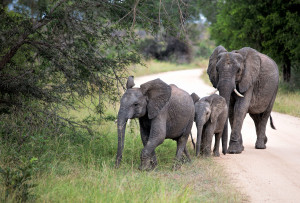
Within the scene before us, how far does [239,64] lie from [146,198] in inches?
193

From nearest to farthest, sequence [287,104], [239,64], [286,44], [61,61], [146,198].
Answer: [146,198], [61,61], [239,64], [287,104], [286,44]

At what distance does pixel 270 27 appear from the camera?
1888 centimetres

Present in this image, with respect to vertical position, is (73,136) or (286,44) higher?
(286,44)

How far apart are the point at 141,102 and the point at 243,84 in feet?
10.9

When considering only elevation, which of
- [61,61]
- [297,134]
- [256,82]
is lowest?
[297,134]

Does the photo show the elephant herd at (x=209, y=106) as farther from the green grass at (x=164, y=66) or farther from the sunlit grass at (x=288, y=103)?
the green grass at (x=164, y=66)

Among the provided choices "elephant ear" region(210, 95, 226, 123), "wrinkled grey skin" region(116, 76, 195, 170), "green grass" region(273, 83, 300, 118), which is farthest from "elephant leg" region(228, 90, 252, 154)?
"green grass" region(273, 83, 300, 118)

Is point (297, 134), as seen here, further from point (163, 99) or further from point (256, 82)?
point (163, 99)

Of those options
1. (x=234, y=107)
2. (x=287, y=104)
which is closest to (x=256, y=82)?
(x=234, y=107)

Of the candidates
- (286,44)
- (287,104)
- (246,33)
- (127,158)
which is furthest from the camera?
(246,33)

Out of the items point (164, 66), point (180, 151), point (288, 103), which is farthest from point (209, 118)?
point (164, 66)

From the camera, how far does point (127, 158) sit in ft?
26.0

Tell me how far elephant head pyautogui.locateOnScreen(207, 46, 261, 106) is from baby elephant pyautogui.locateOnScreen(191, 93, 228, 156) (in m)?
0.48

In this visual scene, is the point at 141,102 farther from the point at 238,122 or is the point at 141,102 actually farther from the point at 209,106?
the point at 238,122
